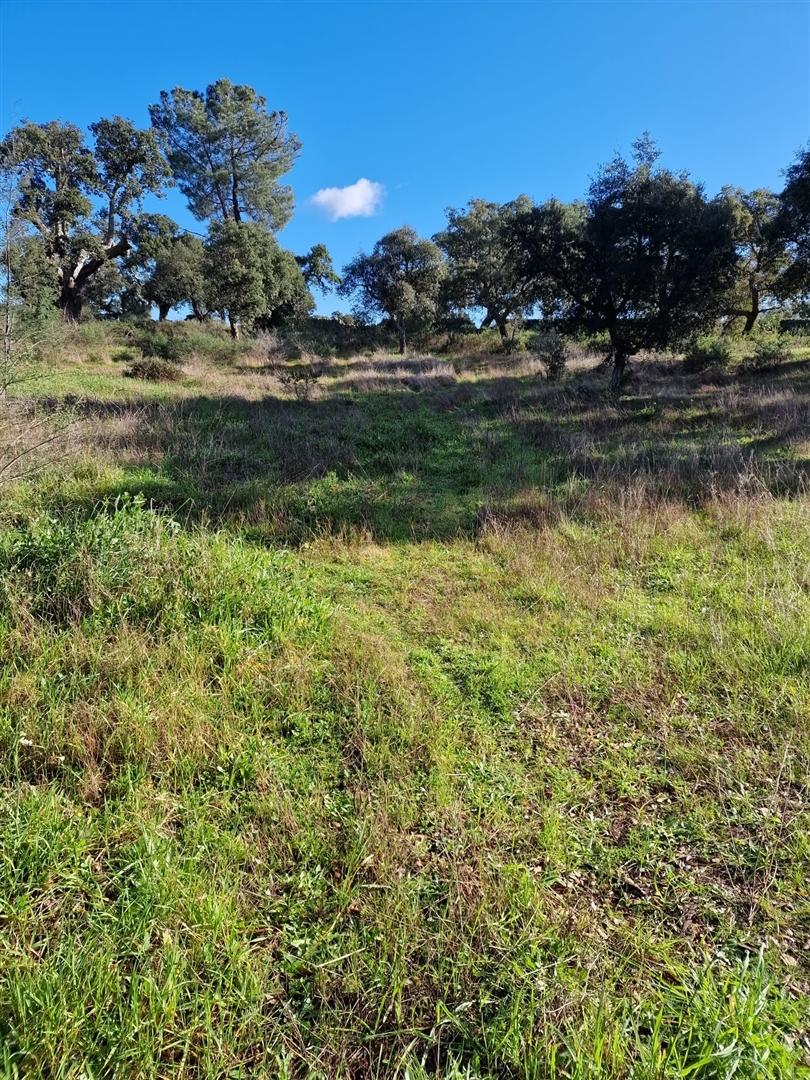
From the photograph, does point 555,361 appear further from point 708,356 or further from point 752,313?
point 752,313

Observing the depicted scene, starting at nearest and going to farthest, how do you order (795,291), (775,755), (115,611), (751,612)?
(775,755)
(115,611)
(751,612)
(795,291)

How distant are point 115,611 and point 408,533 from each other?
300 cm

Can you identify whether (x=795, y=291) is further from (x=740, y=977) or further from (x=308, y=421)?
(x=740, y=977)

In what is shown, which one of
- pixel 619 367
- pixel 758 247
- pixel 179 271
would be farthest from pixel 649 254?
pixel 179 271

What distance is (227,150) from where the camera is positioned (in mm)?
29625

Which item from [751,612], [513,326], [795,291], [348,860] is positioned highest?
[513,326]

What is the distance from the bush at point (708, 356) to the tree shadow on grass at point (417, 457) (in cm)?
547

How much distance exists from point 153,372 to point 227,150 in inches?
963

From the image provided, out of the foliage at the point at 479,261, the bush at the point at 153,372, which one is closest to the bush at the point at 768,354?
the foliage at the point at 479,261

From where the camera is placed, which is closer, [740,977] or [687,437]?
[740,977]

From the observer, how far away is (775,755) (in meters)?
2.37

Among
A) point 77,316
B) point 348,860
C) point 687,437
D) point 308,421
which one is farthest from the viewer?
point 77,316

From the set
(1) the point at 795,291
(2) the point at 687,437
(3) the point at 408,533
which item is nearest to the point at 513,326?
(1) the point at 795,291

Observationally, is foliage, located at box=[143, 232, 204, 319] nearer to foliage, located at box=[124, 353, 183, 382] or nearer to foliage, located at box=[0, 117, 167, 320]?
foliage, located at box=[0, 117, 167, 320]
